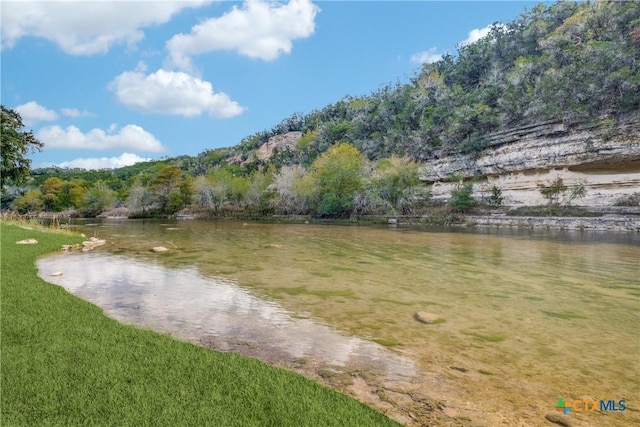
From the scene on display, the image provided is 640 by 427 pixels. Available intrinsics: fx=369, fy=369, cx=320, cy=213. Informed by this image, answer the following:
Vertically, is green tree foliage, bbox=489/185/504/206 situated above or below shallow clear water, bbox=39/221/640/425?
above

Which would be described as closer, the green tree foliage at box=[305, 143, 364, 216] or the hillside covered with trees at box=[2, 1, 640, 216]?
the hillside covered with trees at box=[2, 1, 640, 216]

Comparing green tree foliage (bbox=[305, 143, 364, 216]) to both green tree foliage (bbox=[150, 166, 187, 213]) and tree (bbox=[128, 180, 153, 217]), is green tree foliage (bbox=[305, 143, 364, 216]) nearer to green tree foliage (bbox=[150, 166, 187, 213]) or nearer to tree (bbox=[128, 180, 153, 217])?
green tree foliage (bbox=[150, 166, 187, 213])

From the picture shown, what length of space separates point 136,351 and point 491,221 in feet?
151

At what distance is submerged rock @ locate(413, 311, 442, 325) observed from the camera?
7.63m

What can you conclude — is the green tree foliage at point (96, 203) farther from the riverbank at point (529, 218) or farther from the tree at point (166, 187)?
the riverbank at point (529, 218)

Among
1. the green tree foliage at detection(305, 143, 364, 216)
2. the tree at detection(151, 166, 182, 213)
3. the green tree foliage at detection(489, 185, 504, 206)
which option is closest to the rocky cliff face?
the green tree foliage at detection(489, 185, 504, 206)

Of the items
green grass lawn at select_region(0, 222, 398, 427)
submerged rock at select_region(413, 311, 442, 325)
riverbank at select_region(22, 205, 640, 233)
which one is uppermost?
riverbank at select_region(22, 205, 640, 233)

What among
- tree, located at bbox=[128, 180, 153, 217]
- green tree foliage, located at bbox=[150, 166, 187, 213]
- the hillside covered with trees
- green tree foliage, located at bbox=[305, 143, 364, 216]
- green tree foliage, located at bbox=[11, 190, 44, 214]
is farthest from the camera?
green tree foliage, located at bbox=[11, 190, 44, 214]

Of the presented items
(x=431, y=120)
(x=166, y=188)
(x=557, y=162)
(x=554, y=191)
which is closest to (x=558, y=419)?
(x=554, y=191)

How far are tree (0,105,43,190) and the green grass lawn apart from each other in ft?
67.4

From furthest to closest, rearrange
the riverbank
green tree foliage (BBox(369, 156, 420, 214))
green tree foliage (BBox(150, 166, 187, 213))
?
green tree foliage (BBox(150, 166, 187, 213)), green tree foliage (BBox(369, 156, 420, 214)), the riverbank

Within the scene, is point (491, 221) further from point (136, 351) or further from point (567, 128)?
point (136, 351)

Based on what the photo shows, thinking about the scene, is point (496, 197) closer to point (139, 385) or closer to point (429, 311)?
point (429, 311)

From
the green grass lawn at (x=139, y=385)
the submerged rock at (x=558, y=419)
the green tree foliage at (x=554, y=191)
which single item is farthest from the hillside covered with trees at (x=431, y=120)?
the submerged rock at (x=558, y=419)
